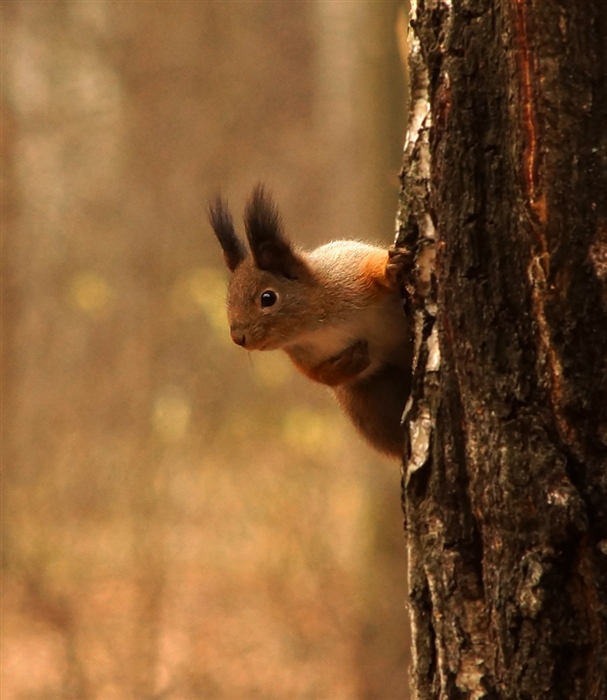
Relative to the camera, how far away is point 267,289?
8.64 ft

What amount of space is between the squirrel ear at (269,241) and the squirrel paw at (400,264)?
0.42 metres

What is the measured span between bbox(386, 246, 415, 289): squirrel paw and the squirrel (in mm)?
188

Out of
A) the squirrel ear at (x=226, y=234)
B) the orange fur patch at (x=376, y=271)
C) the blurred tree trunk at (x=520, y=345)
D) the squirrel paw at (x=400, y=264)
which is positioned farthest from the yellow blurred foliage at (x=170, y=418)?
the blurred tree trunk at (x=520, y=345)

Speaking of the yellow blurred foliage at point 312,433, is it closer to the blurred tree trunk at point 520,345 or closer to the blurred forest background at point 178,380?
the blurred forest background at point 178,380

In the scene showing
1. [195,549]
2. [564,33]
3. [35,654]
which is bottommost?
[35,654]

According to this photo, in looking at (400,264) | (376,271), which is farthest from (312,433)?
(400,264)

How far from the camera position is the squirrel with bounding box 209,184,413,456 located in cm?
250

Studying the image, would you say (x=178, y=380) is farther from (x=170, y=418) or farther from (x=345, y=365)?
→ (x=345, y=365)

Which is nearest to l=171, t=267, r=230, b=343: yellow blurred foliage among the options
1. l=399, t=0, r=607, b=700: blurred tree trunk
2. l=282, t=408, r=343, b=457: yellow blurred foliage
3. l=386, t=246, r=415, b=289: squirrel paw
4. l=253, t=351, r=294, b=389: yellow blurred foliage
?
l=253, t=351, r=294, b=389: yellow blurred foliage

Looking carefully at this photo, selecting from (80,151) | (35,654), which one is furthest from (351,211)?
(35,654)

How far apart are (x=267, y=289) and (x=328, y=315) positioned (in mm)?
177

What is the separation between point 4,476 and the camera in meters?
5.50

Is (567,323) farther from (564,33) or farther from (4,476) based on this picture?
(4,476)

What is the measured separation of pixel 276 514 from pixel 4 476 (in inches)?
60.6
